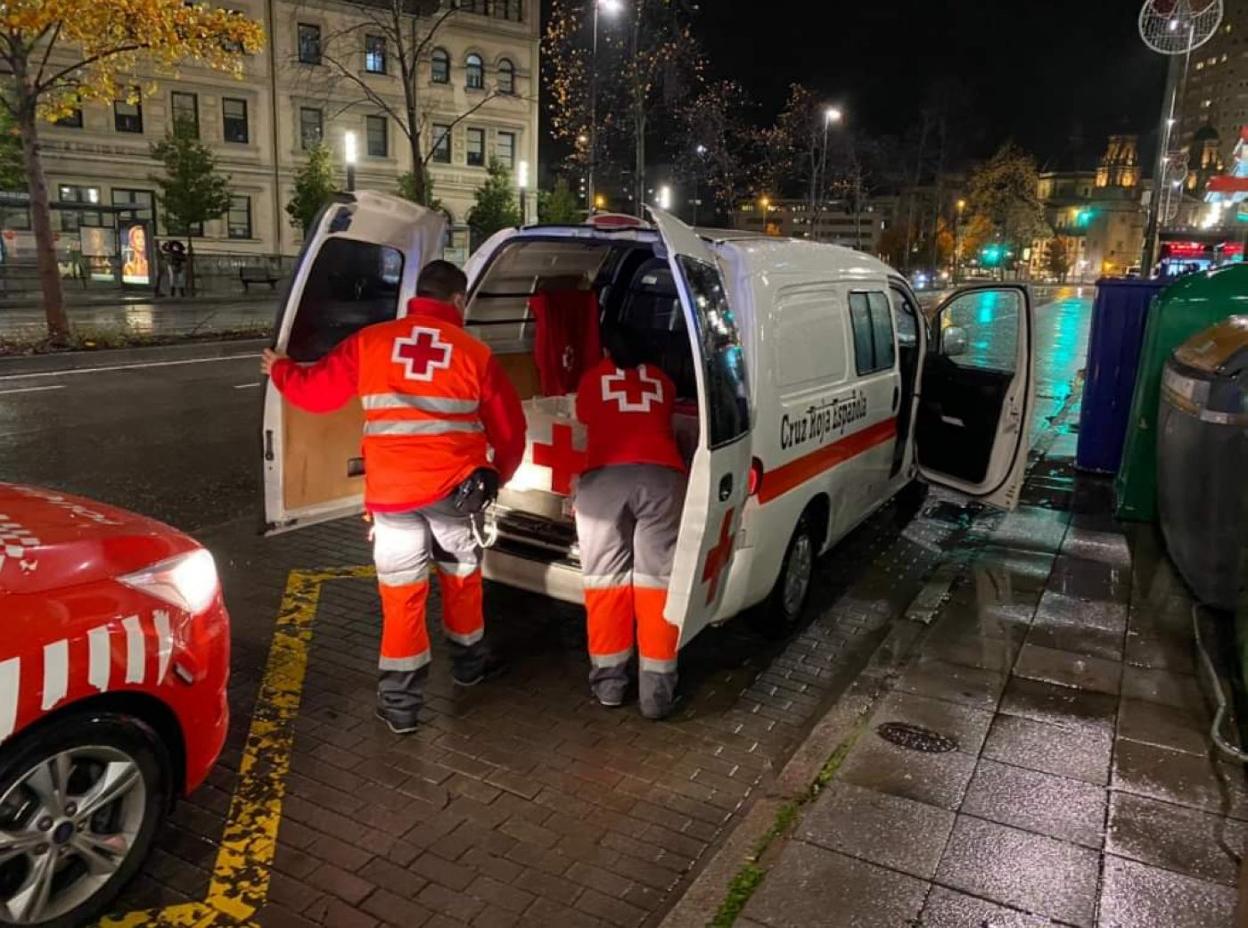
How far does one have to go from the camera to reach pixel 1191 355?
5777 millimetres

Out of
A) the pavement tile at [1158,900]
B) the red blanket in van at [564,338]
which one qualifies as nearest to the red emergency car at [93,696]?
the pavement tile at [1158,900]

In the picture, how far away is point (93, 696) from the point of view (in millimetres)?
2732

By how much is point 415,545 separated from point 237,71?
569 inches

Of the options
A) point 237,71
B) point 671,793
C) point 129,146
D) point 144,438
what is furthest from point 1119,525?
point 129,146

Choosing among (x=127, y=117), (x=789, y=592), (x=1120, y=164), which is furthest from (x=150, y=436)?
(x=1120, y=164)

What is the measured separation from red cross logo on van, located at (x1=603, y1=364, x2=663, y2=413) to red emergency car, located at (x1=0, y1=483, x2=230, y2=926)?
1.79 meters

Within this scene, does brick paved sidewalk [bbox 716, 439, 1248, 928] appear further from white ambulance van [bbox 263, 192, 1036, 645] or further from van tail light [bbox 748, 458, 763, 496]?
van tail light [bbox 748, 458, 763, 496]

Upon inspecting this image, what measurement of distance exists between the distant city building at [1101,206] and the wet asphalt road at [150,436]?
4371 inches

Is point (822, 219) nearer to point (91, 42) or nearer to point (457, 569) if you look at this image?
point (91, 42)

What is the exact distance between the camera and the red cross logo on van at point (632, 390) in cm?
424

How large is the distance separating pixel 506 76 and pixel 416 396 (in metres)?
46.9

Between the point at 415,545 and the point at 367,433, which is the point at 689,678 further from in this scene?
the point at 367,433

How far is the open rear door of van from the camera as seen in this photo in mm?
3953

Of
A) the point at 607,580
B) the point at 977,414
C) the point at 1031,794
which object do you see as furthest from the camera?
Answer: the point at 977,414
